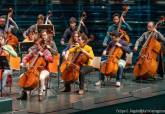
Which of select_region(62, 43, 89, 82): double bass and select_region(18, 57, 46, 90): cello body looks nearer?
select_region(18, 57, 46, 90): cello body

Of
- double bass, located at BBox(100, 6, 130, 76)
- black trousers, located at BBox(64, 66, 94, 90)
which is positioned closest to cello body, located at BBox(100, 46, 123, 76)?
double bass, located at BBox(100, 6, 130, 76)

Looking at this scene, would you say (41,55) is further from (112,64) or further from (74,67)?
(112,64)

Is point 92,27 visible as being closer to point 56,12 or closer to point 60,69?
point 56,12

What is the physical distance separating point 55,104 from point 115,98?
110cm

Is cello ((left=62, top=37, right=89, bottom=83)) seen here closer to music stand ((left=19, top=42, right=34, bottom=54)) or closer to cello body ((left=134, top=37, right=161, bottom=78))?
music stand ((left=19, top=42, right=34, bottom=54))

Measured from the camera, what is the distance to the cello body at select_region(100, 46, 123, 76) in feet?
35.2

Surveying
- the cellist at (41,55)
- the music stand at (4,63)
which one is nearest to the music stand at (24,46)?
the cellist at (41,55)

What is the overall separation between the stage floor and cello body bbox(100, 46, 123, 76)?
37cm

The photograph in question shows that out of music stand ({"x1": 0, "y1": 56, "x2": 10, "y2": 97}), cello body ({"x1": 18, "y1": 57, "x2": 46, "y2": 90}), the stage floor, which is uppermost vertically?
music stand ({"x1": 0, "y1": 56, "x2": 10, "y2": 97})

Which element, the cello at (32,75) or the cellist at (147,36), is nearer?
the cello at (32,75)

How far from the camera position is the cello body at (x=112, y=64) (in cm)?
1074

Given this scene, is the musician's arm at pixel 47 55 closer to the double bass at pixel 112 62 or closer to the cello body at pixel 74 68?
the cello body at pixel 74 68

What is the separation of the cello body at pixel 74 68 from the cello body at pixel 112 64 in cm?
84

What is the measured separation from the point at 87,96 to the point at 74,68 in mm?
612
